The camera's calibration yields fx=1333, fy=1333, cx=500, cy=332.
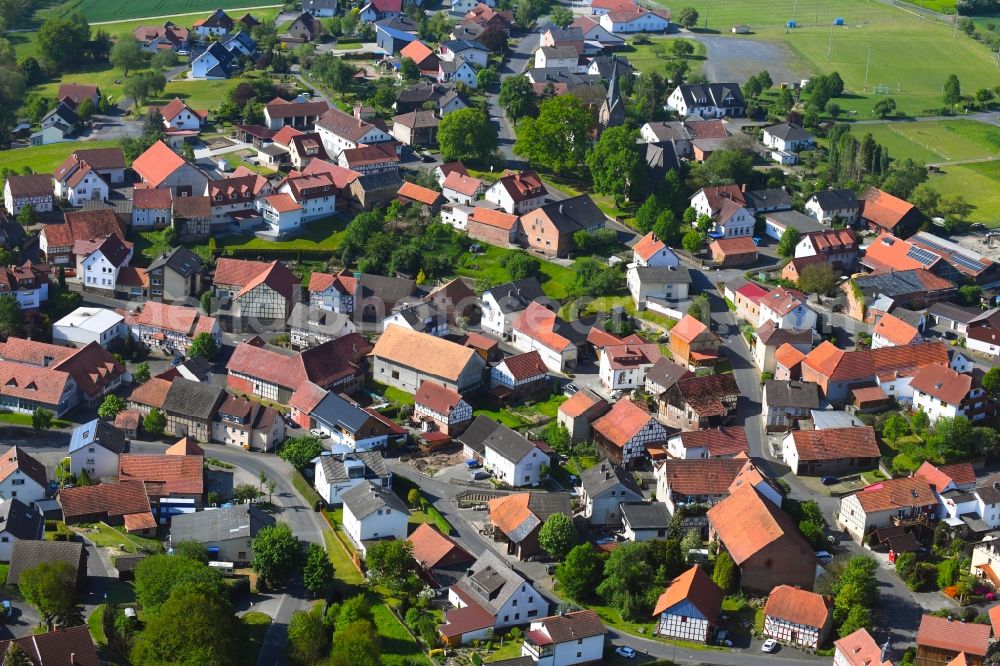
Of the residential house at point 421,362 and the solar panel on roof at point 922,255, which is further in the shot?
the solar panel on roof at point 922,255

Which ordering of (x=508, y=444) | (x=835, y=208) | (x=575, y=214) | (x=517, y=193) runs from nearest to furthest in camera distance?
(x=508, y=444), (x=575, y=214), (x=517, y=193), (x=835, y=208)

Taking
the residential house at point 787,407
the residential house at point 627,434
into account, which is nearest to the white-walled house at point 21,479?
the residential house at point 627,434

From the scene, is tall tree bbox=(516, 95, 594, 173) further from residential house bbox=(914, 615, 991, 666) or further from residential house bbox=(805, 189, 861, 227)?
residential house bbox=(914, 615, 991, 666)

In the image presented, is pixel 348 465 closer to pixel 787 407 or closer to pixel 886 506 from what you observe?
pixel 787 407

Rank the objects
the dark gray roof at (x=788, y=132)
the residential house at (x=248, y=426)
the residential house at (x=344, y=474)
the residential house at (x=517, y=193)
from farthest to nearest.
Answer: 1. the dark gray roof at (x=788, y=132)
2. the residential house at (x=517, y=193)
3. the residential house at (x=248, y=426)
4. the residential house at (x=344, y=474)

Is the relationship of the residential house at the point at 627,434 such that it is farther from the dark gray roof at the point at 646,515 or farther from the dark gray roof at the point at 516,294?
the dark gray roof at the point at 516,294

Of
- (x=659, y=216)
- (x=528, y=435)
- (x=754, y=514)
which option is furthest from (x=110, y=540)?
(x=659, y=216)

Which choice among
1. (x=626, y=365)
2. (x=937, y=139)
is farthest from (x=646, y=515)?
(x=937, y=139)
